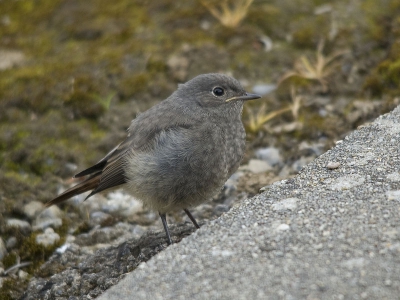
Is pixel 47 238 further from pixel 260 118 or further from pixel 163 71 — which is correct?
pixel 163 71

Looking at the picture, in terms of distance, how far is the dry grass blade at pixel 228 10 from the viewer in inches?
326

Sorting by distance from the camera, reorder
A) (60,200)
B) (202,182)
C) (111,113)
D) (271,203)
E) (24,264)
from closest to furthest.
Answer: (271,203)
(202,182)
(24,264)
(60,200)
(111,113)

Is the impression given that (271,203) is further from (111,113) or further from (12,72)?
(12,72)

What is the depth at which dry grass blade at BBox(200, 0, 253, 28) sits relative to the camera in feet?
27.2

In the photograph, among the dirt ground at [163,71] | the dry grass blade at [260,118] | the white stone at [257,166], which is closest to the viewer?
the white stone at [257,166]

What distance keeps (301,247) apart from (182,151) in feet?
6.35

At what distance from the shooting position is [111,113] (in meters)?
7.54

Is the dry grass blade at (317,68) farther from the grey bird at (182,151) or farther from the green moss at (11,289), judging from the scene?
the green moss at (11,289)

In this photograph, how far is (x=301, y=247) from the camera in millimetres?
3701

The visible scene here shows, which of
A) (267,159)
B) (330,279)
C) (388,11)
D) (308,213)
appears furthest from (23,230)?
(388,11)

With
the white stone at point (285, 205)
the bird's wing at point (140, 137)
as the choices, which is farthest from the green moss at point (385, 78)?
the white stone at point (285, 205)

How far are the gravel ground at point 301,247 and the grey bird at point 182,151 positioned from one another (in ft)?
3.16

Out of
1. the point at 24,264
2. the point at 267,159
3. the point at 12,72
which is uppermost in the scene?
the point at 12,72

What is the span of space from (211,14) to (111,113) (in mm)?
2238
